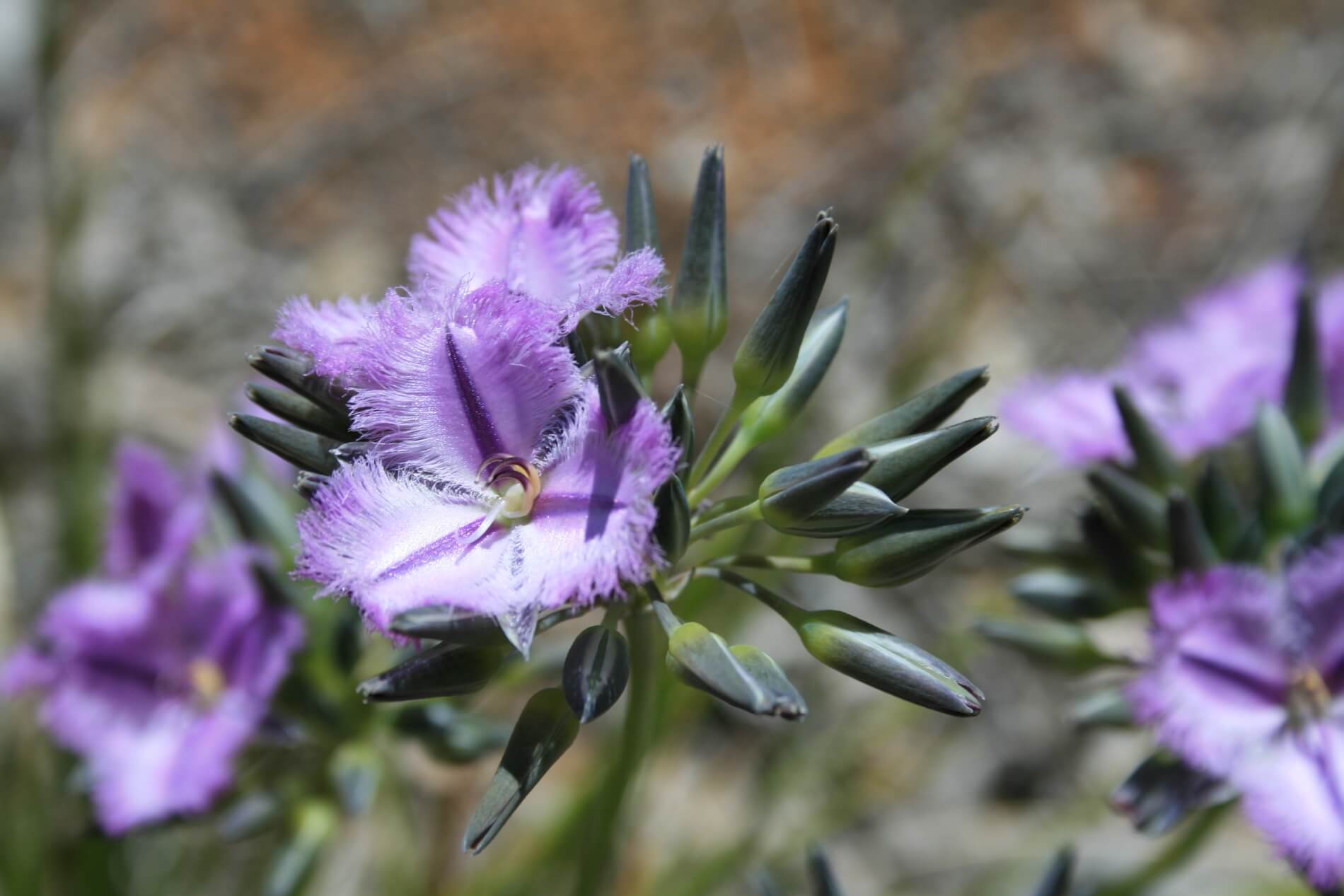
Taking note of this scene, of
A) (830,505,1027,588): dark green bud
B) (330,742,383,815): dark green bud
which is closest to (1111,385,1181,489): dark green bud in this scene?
(830,505,1027,588): dark green bud

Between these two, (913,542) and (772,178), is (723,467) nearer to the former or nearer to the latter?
(913,542)

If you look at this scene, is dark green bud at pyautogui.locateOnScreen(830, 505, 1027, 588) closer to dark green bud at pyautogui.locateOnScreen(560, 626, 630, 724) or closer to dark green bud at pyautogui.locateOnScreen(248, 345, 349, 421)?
dark green bud at pyautogui.locateOnScreen(560, 626, 630, 724)

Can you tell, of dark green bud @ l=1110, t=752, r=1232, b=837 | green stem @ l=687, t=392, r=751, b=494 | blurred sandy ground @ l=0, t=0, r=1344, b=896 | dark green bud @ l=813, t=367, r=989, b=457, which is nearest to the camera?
dark green bud @ l=813, t=367, r=989, b=457

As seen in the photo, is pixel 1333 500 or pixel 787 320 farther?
pixel 1333 500

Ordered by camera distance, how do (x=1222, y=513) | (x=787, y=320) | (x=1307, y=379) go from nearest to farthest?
(x=787, y=320) < (x=1222, y=513) < (x=1307, y=379)

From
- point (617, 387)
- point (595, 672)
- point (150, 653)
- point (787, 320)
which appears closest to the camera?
point (617, 387)

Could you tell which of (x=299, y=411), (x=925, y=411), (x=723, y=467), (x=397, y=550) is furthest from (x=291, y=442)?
(x=925, y=411)

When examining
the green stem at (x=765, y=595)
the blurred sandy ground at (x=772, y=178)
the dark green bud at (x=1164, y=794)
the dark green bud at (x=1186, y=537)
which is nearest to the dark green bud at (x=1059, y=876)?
the dark green bud at (x=1164, y=794)
